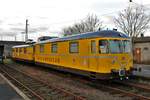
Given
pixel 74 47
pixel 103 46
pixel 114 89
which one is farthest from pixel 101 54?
pixel 74 47

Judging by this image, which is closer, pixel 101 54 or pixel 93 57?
pixel 101 54

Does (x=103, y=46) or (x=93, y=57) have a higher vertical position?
(x=103, y=46)

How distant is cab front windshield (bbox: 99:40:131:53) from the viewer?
1469 centimetres

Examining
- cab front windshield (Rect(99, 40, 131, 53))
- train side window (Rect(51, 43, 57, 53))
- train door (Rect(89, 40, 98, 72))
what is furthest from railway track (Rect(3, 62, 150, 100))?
train side window (Rect(51, 43, 57, 53))

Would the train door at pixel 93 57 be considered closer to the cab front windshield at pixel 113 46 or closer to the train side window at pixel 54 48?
the cab front windshield at pixel 113 46

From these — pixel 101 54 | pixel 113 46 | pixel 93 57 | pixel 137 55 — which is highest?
pixel 113 46

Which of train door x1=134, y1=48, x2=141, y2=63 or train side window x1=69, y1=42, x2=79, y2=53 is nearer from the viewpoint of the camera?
train side window x1=69, y1=42, x2=79, y2=53

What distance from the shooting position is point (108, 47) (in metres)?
14.7

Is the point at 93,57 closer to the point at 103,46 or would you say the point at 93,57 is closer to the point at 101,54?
the point at 101,54

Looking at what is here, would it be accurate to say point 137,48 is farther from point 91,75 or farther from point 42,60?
point 91,75

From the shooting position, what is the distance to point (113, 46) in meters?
14.9

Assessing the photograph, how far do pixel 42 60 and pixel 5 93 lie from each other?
12515mm

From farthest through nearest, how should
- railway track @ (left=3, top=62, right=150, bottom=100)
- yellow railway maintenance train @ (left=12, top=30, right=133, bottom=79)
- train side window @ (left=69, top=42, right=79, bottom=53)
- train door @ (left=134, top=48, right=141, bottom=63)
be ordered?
train door @ (left=134, top=48, right=141, bottom=63)
train side window @ (left=69, top=42, right=79, bottom=53)
yellow railway maintenance train @ (left=12, top=30, right=133, bottom=79)
railway track @ (left=3, top=62, right=150, bottom=100)

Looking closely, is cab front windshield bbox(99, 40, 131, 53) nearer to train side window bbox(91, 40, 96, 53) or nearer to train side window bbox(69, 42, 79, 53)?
train side window bbox(91, 40, 96, 53)
